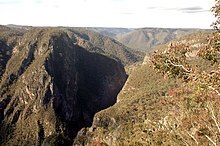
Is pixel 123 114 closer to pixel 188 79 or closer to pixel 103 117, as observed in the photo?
pixel 103 117

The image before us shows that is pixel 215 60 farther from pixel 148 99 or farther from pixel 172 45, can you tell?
pixel 148 99

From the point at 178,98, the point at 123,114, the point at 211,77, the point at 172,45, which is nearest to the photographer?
the point at 211,77

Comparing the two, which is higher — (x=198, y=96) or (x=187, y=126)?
(x=198, y=96)

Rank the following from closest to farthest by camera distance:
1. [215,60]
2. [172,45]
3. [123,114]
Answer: [215,60] < [172,45] < [123,114]

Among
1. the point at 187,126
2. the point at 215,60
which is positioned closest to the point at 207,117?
the point at 187,126

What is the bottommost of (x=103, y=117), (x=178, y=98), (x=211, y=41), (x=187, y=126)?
(x=103, y=117)

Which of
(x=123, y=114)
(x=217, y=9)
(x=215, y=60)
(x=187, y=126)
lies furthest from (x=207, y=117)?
(x=123, y=114)

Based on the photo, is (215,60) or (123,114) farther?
(123,114)

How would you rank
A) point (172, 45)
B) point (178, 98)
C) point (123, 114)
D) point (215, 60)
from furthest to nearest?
1. point (123, 114)
2. point (178, 98)
3. point (172, 45)
4. point (215, 60)

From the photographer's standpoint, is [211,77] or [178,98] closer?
[211,77]
